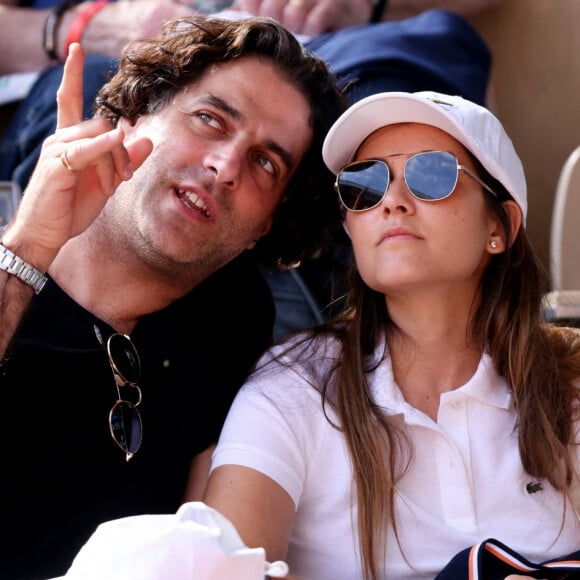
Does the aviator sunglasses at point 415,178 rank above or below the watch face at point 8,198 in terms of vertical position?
above

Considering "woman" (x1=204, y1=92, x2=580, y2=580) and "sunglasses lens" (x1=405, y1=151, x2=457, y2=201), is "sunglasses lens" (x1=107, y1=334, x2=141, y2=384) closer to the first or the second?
"woman" (x1=204, y1=92, x2=580, y2=580)

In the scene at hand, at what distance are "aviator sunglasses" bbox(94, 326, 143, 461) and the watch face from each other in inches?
46.3

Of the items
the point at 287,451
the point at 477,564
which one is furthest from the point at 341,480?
the point at 477,564

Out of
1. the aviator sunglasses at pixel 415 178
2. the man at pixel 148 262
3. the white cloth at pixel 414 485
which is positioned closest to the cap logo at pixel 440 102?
the aviator sunglasses at pixel 415 178

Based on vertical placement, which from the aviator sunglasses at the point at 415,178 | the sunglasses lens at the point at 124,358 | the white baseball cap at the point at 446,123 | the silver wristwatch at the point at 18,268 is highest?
the white baseball cap at the point at 446,123

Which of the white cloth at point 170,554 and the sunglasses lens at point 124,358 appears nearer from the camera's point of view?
the white cloth at point 170,554

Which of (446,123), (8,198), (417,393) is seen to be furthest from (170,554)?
(8,198)

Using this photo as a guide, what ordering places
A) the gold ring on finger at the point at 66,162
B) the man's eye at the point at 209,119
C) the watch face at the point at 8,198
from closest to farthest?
the gold ring on finger at the point at 66,162, the man's eye at the point at 209,119, the watch face at the point at 8,198

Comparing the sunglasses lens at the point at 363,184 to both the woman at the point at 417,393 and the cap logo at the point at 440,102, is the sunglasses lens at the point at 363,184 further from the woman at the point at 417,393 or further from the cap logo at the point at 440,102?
the cap logo at the point at 440,102

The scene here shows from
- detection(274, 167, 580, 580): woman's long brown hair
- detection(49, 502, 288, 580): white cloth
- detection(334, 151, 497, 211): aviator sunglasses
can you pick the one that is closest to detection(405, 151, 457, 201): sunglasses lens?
detection(334, 151, 497, 211): aviator sunglasses

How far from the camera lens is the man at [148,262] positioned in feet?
6.71

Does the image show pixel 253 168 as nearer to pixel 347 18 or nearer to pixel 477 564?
pixel 477 564

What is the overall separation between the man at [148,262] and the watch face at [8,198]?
713 millimetres

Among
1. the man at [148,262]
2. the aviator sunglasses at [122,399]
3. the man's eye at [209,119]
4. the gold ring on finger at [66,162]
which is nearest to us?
the gold ring on finger at [66,162]
